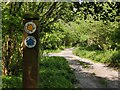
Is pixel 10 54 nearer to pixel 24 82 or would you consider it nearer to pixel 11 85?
pixel 11 85

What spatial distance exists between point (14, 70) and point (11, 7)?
2893 millimetres

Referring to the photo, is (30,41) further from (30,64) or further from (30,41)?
(30,64)

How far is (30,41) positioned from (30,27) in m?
0.28

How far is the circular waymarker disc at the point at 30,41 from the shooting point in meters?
5.83

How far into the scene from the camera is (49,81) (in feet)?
34.1

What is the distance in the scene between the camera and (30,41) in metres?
5.84

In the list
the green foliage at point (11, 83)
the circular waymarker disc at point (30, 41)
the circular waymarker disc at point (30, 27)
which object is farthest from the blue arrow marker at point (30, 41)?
the green foliage at point (11, 83)

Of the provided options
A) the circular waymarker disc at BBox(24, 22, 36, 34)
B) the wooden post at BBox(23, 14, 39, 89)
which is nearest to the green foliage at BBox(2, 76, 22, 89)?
the wooden post at BBox(23, 14, 39, 89)

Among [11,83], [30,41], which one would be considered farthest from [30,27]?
[11,83]

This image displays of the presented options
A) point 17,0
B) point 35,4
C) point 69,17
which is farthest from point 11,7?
point 69,17

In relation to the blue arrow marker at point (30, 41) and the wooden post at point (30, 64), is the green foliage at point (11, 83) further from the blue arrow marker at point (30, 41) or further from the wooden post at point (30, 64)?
the blue arrow marker at point (30, 41)

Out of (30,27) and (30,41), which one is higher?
(30,27)

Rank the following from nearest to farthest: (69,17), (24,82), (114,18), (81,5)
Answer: (24,82) < (69,17) < (81,5) < (114,18)

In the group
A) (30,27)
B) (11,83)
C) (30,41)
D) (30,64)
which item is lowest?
(11,83)
